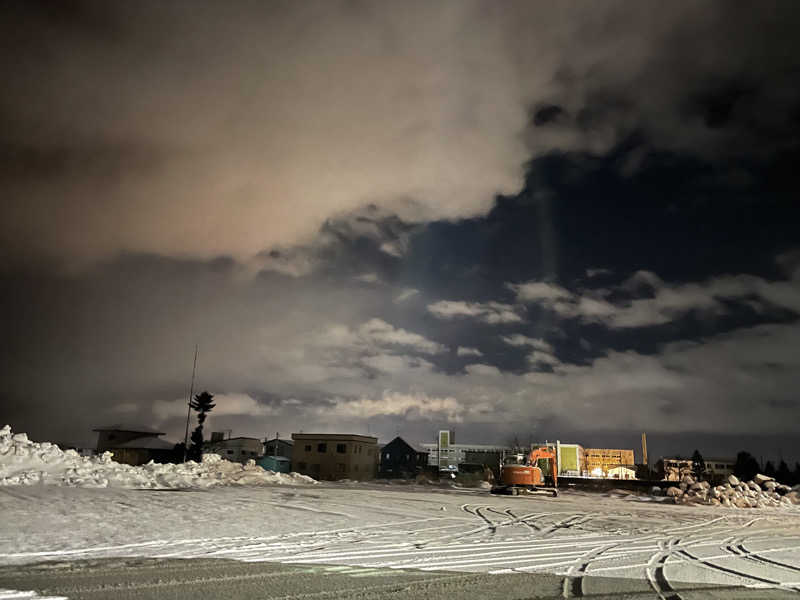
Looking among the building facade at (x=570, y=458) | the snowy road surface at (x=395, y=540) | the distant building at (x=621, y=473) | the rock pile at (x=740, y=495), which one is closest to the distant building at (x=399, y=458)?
the building facade at (x=570, y=458)

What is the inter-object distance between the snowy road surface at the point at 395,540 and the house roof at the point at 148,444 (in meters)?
53.1

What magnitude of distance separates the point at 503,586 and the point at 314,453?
2264 inches

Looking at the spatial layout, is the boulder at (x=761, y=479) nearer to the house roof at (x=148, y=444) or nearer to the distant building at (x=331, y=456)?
the distant building at (x=331, y=456)

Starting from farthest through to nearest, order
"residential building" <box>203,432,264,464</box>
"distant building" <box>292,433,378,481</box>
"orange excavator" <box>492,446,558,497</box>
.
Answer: "residential building" <box>203,432,264,464</box>, "distant building" <box>292,433,378,481</box>, "orange excavator" <box>492,446,558,497</box>

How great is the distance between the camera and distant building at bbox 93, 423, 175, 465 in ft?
211

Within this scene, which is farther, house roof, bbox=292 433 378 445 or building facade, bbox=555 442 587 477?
building facade, bbox=555 442 587 477

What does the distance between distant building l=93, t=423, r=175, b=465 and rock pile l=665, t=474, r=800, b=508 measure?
5555 cm

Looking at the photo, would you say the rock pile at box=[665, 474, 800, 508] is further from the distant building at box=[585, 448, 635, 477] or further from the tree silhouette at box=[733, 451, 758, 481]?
the distant building at box=[585, 448, 635, 477]

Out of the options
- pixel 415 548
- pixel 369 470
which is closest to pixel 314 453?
pixel 369 470

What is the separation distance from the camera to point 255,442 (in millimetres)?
76438

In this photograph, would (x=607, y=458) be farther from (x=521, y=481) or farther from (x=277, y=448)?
(x=521, y=481)

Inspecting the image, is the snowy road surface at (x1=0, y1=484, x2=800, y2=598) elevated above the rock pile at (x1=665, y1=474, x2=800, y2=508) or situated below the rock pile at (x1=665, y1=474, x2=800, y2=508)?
above

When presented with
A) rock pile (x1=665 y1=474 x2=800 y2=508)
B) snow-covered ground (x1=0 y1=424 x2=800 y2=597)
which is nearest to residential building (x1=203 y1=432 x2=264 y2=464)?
rock pile (x1=665 y1=474 x2=800 y2=508)

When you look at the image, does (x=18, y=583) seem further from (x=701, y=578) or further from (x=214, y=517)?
(x=701, y=578)
